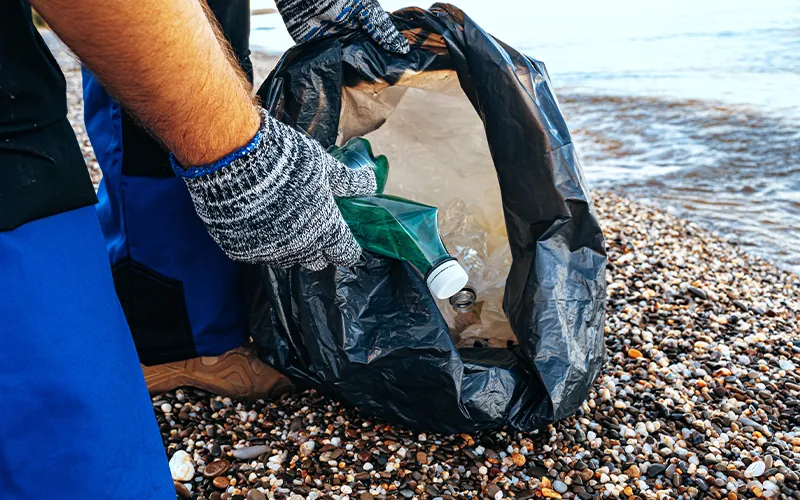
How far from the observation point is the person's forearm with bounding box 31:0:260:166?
A: 737 mm

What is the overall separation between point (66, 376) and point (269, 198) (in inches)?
15.6

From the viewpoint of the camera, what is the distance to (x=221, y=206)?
Result: 3.46 feet

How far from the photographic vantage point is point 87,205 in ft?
3.14

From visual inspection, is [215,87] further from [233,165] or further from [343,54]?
[343,54]

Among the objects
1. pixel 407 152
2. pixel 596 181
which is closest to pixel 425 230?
pixel 407 152

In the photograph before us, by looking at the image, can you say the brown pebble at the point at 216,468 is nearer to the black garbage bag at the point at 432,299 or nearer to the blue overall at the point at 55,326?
the black garbage bag at the point at 432,299

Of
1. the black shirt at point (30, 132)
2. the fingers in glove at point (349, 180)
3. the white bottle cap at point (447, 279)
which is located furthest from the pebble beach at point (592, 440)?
the black shirt at point (30, 132)

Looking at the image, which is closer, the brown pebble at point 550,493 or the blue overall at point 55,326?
the blue overall at point 55,326

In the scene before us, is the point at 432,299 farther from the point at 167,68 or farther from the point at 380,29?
the point at 167,68

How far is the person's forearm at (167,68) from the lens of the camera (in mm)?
737

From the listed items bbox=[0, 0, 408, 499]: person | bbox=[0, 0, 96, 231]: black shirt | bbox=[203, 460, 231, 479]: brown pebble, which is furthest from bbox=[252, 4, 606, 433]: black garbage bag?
bbox=[0, 0, 96, 231]: black shirt

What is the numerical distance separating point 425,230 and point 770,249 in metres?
2.38

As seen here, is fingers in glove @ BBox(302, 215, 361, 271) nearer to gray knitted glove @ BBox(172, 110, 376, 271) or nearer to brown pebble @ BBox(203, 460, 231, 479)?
gray knitted glove @ BBox(172, 110, 376, 271)

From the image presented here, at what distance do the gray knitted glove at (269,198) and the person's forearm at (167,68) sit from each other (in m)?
0.03
